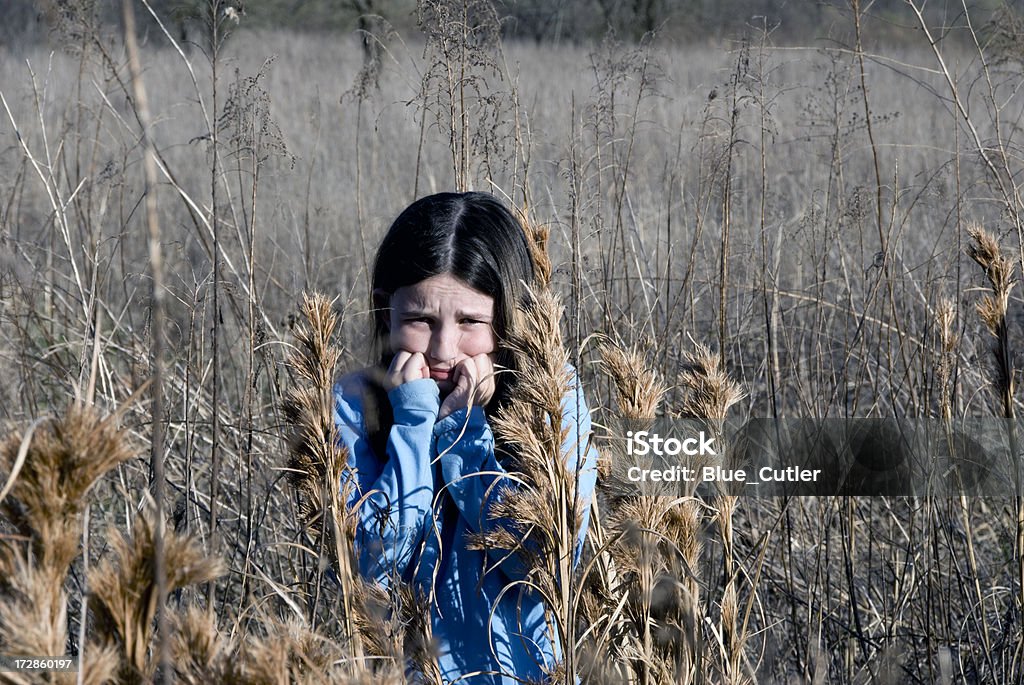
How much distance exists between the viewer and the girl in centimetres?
160

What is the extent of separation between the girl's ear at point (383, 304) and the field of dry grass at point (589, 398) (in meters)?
0.16

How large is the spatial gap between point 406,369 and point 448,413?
0.36 ft

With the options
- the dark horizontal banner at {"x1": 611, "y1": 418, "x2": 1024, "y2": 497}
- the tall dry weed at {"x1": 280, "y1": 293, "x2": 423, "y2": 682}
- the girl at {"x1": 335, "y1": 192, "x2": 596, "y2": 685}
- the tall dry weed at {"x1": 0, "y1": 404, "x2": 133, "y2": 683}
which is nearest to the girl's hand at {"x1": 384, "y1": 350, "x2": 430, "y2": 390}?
the girl at {"x1": 335, "y1": 192, "x2": 596, "y2": 685}

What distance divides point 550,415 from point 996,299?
891 millimetres

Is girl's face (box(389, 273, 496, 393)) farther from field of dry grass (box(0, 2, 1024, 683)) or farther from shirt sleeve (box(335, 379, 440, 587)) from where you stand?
field of dry grass (box(0, 2, 1024, 683))

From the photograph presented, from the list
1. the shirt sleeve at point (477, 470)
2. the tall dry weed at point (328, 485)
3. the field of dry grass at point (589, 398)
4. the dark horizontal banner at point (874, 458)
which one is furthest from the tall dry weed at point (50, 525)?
the dark horizontal banner at point (874, 458)

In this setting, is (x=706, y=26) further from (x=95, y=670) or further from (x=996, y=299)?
(x=95, y=670)

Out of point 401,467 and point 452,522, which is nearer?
point 401,467

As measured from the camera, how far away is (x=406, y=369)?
171 centimetres

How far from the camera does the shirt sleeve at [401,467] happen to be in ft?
4.92

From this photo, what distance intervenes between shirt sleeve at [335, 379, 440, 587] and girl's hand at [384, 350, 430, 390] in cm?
2

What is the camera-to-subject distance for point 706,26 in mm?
7414

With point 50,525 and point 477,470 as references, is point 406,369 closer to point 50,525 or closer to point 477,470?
point 477,470

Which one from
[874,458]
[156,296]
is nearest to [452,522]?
Result: [156,296]
